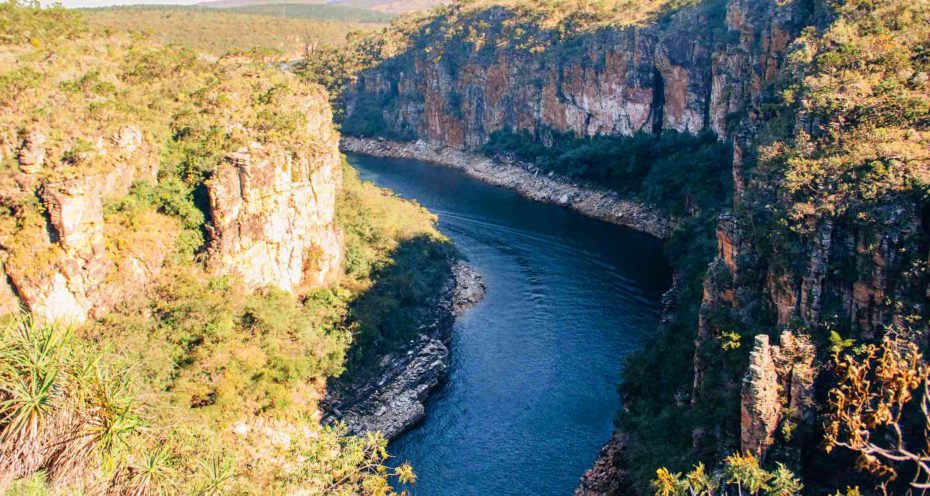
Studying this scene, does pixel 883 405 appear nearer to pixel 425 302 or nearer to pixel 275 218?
pixel 275 218

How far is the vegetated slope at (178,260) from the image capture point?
24.8 metres

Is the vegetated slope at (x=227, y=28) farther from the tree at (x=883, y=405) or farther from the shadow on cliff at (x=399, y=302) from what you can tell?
the tree at (x=883, y=405)

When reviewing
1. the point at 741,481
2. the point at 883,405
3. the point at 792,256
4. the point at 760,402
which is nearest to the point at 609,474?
the point at 760,402

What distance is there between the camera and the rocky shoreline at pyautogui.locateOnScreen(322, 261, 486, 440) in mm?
39031

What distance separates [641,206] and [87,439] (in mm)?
60521

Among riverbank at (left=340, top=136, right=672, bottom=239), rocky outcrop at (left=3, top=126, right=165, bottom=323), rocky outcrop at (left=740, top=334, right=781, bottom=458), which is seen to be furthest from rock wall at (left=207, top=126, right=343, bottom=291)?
riverbank at (left=340, top=136, right=672, bottom=239)

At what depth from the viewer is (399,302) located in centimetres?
4797

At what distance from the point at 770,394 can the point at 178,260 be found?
2678cm

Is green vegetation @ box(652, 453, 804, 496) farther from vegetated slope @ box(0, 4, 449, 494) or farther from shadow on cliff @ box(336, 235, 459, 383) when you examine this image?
shadow on cliff @ box(336, 235, 459, 383)

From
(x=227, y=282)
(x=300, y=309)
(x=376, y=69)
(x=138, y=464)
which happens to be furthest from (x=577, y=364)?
(x=376, y=69)

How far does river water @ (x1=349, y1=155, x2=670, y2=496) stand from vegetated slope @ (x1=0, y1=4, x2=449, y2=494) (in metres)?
4.84

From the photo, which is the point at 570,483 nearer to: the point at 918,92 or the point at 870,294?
the point at 870,294

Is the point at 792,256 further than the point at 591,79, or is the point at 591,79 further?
the point at 591,79

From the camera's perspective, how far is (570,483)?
3484cm
